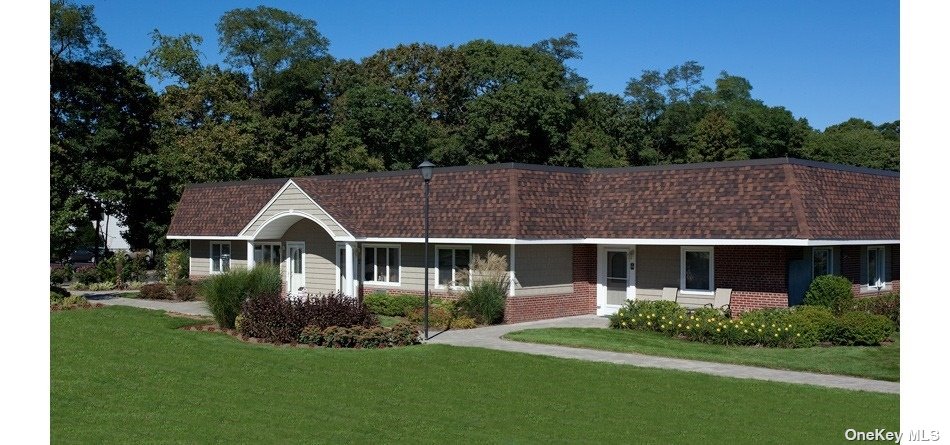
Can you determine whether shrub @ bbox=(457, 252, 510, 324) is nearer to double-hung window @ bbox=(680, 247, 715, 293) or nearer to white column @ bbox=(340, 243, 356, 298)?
white column @ bbox=(340, 243, 356, 298)

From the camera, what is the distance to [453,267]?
2931 cm

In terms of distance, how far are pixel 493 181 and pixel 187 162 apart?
1096 inches

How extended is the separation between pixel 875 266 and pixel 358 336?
17575 mm

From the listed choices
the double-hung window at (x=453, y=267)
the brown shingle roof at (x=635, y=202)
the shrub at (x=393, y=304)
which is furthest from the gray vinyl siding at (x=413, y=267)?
the shrub at (x=393, y=304)

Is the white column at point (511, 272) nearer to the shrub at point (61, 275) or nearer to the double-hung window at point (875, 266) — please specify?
the double-hung window at point (875, 266)

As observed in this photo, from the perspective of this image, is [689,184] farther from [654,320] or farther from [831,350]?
[831,350]

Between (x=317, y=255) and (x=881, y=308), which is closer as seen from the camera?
(x=881, y=308)

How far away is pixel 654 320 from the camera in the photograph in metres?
25.1

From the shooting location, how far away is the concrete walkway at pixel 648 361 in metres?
17.8

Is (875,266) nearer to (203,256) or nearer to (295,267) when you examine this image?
(295,267)

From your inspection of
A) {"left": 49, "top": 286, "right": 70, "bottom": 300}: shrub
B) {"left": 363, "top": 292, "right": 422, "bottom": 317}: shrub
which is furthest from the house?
{"left": 49, "top": 286, "right": 70, "bottom": 300}: shrub

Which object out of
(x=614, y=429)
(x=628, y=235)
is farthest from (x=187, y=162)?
(x=614, y=429)

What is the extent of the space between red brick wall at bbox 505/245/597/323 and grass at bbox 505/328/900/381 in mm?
3611

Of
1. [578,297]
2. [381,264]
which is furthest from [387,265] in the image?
[578,297]
